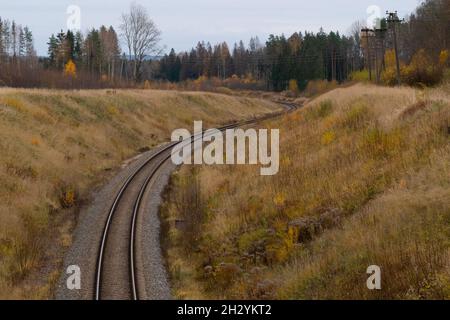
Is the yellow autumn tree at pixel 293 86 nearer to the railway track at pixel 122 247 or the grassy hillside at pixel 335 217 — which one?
the railway track at pixel 122 247

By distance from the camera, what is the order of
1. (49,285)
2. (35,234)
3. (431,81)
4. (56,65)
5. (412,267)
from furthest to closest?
(56,65) < (431,81) < (35,234) < (49,285) < (412,267)

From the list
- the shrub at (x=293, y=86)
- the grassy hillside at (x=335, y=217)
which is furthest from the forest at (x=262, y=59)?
the grassy hillside at (x=335, y=217)

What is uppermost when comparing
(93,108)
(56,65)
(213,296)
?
(56,65)

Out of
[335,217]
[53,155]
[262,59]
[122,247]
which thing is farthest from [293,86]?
[335,217]

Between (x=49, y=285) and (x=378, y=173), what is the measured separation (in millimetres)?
10816

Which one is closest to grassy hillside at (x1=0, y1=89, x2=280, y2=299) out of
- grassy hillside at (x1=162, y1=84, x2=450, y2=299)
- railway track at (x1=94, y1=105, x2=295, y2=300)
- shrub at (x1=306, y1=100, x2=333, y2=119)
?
railway track at (x1=94, y1=105, x2=295, y2=300)

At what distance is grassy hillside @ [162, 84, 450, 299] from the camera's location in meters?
9.62

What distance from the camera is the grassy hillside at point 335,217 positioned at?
9625 millimetres

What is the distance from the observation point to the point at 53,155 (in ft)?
80.4

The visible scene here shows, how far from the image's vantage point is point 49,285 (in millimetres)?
12859

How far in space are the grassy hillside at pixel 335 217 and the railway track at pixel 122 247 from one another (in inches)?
52.6

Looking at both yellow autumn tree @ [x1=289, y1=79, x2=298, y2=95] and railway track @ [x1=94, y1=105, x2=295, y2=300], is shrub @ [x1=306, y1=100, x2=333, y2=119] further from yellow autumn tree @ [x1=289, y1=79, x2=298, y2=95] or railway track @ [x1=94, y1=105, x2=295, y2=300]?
yellow autumn tree @ [x1=289, y1=79, x2=298, y2=95]
